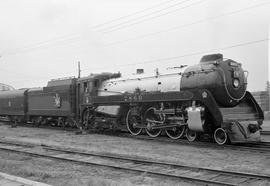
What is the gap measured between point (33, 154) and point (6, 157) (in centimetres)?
86

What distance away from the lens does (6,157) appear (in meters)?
11.9

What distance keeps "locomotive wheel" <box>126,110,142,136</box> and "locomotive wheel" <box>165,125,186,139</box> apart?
1842 mm

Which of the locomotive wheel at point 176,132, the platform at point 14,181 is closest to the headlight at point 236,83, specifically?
the locomotive wheel at point 176,132

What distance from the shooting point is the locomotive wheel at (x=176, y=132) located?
1494cm

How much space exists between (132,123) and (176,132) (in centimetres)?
274

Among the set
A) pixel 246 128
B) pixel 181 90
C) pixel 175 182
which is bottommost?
pixel 175 182

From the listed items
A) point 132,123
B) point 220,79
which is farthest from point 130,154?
point 132,123

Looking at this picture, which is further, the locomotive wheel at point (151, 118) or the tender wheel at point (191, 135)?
the locomotive wheel at point (151, 118)

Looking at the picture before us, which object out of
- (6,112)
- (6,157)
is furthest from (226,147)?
(6,112)

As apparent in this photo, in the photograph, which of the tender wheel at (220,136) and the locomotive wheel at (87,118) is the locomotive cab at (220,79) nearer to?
the tender wheel at (220,136)

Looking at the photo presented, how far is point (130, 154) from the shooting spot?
12.1 m

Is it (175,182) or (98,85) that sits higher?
(98,85)

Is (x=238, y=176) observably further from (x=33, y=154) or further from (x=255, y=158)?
(x=33, y=154)

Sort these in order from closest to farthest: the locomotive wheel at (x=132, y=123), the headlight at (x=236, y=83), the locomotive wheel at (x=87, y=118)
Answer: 1. the headlight at (x=236, y=83)
2. the locomotive wheel at (x=132, y=123)
3. the locomotive wheel at (x=87, y=118)
